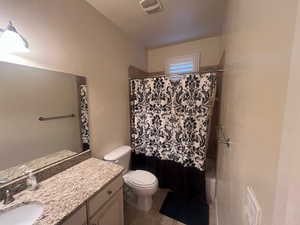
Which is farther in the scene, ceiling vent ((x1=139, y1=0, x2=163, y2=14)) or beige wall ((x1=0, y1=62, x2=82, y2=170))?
ceiling vent ((x1=139, y1=0, x2=163, y2=14))

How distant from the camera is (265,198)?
345 millimetres

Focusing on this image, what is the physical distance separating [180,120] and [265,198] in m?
1.57

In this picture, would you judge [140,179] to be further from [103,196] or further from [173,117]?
[173,117]

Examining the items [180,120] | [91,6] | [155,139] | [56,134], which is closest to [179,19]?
[91,6]

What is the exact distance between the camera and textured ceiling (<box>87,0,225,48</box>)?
4.97ft

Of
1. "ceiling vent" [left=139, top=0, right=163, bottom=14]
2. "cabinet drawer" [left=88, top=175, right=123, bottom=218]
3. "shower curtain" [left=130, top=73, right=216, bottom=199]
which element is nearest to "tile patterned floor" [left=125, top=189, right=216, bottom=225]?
"shower curtain" [left=130, top=73, right=216, bottom=199]

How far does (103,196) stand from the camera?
3.44 feet

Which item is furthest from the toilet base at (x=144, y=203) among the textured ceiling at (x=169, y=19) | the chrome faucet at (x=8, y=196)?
the textured ceiling at (x=169, y=19)

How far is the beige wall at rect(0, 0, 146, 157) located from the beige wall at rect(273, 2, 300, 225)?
4.92ft

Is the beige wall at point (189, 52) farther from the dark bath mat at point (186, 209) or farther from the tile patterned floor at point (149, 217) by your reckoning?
the tile patterned floor at point (149, 217)

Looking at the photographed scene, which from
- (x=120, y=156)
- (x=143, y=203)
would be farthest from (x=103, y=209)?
(x=143, y=203)

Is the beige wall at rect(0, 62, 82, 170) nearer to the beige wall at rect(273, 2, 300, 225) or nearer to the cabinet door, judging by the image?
the cabinet door

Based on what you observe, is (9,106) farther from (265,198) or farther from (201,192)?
(201,192)

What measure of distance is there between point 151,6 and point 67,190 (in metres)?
1.95
